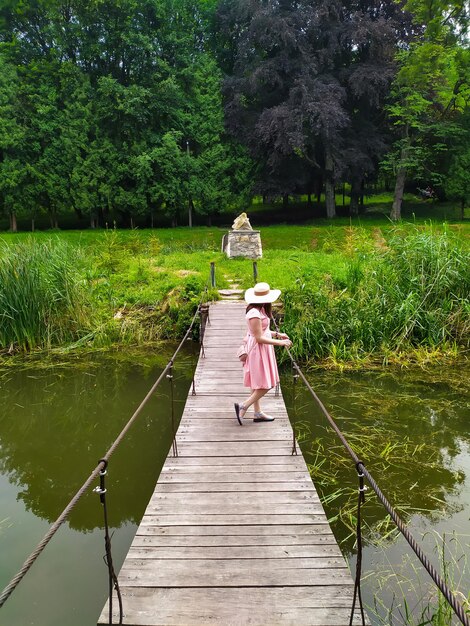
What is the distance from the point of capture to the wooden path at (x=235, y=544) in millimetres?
2668

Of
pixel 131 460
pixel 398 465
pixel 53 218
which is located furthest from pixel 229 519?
pixel 53 218

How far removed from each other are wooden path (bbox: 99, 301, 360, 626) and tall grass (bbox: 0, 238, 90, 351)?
5.21 metres

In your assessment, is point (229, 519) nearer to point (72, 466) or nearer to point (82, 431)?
point (72, 466)

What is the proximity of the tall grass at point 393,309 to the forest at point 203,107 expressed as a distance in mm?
12080

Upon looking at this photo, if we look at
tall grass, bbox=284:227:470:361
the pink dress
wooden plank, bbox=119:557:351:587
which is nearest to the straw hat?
the pink dress

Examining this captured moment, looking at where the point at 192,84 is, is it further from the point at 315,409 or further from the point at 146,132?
the point at 315,409

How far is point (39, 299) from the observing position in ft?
29.2

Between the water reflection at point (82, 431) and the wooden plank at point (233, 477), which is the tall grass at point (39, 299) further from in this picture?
the wooden plank at point (233, 477)

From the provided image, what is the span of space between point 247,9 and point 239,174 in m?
7.30

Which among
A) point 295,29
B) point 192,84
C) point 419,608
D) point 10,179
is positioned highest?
point 295,29

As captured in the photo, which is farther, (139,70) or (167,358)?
(139,70)

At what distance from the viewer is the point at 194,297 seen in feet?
33.4

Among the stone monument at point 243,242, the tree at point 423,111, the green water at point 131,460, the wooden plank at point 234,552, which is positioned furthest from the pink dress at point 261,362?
the tree at point 423,111

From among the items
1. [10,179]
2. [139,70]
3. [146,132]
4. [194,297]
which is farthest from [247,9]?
[194,297]
